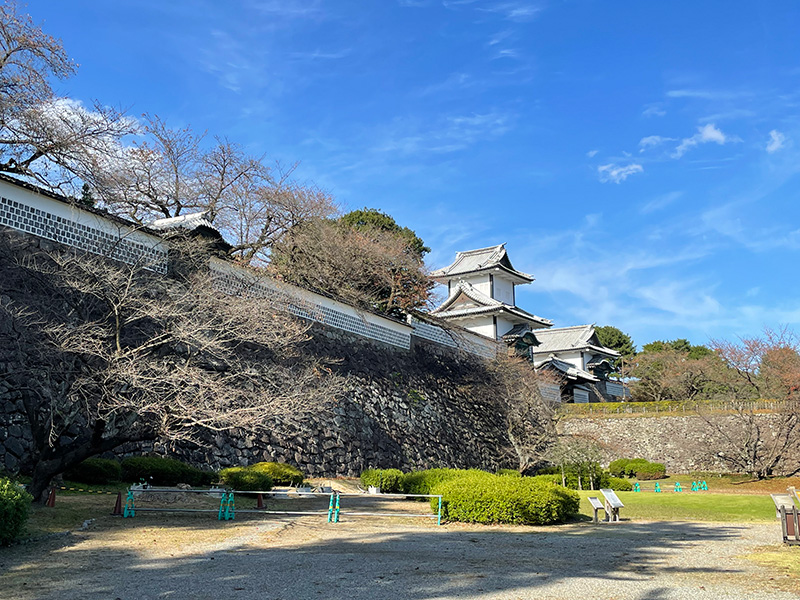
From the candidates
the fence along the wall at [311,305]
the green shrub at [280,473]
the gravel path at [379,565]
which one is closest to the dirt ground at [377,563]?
the gravel path at [379,565]

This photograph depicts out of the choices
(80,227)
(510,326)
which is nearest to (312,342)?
(80,227)

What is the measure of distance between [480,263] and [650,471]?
16370mm

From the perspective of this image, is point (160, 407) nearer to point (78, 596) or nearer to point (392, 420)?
point (78, 596)

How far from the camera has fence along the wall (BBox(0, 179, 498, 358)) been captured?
46.4 feet

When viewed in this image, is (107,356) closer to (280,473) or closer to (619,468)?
(280,473)

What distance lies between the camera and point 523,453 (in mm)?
28688

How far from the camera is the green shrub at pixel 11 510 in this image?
327 inches

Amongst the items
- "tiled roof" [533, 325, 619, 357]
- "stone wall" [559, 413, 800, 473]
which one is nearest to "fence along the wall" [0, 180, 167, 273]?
"stone wall" [559, 413, 800, 473]

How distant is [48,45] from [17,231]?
3.76 metres

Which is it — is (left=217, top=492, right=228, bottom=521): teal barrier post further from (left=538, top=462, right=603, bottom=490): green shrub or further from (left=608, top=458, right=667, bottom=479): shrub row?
(left=608, top=458, right=667, bottom=479): shrub row

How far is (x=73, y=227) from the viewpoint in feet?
49.3

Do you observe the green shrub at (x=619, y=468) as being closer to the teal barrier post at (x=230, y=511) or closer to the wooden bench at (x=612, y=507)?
the wooden bench at (x=612, y=507)

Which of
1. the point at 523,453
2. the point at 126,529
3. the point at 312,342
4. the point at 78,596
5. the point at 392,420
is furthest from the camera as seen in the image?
the point at 523,453

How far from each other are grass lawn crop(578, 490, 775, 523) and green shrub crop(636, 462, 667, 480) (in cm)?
1228
